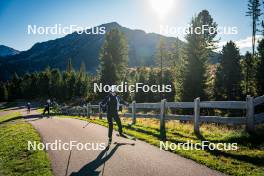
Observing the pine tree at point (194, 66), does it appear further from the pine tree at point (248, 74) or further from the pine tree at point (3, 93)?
the pine tree at point (3, 93)

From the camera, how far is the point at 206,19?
50500 millimetres

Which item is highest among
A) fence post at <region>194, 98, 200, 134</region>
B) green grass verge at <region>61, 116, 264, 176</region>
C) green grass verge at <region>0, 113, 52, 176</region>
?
fence post at <region>194, 98, 200, 134</region>

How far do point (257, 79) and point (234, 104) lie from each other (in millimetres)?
30043

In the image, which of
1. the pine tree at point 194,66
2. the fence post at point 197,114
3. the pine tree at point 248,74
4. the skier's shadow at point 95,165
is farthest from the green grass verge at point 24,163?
the pine tree at point 248,74

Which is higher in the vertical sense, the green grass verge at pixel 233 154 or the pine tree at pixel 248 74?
the pine tree at pixel 248 74

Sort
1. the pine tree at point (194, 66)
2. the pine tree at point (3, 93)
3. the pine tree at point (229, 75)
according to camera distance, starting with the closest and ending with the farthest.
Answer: the pine tree at point (194, 66) < the pine tree at point (229, 75) < the pine tree at point (3, 93)

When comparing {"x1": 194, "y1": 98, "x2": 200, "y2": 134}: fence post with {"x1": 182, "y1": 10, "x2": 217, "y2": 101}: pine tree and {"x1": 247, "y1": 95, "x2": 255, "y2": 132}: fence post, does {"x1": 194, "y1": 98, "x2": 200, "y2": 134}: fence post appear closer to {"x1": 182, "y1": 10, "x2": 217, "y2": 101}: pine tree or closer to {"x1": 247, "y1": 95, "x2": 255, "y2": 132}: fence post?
{"x1": 247, "y1": 95, "x2": 255, "y2": 132}: fence post

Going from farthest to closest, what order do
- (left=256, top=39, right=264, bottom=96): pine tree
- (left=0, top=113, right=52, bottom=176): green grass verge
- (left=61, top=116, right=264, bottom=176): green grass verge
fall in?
(left=256, top=39, right=264, bottom=96): pine tree → (left=0, top=113, right=52, bottom=176): green grass verge → (left=61, top=116, right=264, bottom=176): green grass verge

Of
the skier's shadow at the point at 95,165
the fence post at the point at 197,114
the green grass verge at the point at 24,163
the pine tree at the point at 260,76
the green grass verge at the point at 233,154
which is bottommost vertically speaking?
the green grass verge at the point at 24,163

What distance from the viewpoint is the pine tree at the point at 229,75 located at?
44125mm

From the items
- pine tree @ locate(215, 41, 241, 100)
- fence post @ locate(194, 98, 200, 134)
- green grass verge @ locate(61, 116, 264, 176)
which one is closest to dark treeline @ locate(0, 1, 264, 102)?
pine tree @ locate(215, 41, 241, 100)

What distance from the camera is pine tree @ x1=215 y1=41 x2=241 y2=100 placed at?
4412 centimetres

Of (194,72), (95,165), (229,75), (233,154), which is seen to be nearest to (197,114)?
(233,154)

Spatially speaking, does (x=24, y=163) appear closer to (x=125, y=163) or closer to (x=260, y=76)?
(x=125, y=163)
